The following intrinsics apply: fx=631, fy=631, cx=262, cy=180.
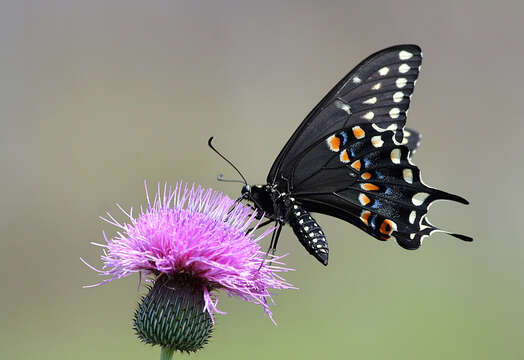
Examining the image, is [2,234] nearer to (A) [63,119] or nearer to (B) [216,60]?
(A) [63,119]

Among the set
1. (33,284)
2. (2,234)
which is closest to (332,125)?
(33,284)

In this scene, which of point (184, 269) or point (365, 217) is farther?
point (365, 217)

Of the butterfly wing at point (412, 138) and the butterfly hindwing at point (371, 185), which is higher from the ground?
the butterfly wing at point (412, 138)

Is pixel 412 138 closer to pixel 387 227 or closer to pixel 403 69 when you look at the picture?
pixel 403 69

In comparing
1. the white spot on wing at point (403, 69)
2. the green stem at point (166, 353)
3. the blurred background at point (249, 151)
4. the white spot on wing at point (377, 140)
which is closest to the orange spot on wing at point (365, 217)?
the white spot on wing at point (377, 140)

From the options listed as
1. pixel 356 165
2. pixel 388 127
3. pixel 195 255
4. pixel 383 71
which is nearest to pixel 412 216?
pixel 356 165

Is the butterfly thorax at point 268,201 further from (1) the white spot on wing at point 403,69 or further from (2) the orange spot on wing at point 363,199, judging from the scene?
(1) the white spot on wing at point 403,69

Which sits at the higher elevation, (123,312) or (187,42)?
(187,42)
